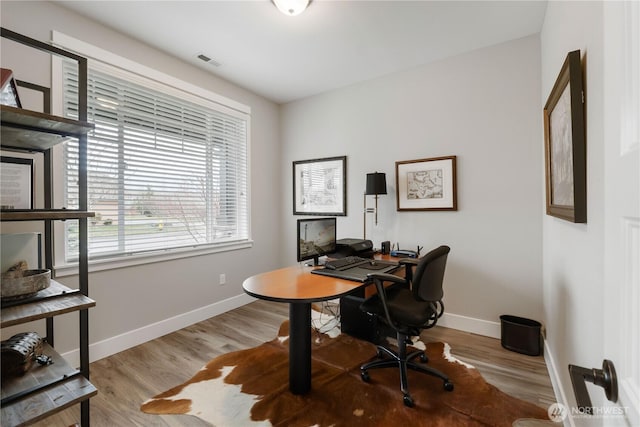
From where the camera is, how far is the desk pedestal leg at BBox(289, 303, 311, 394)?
1.87 meters

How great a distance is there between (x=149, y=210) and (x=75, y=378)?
71.9 inches

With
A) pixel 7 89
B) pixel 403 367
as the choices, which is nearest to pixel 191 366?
pixel 403 367

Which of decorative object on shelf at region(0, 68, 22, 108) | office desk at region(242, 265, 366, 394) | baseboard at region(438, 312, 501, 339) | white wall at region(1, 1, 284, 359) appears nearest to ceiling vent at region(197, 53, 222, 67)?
white wall at region(1, 1, 284, 359)

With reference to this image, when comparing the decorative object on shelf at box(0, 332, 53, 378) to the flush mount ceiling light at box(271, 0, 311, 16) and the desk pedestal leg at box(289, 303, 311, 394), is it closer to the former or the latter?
the desk pedestal leg at box(289, 303, 311, 394)

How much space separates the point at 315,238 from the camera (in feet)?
7.98

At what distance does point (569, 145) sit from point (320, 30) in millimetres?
2061

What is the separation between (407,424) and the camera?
1.62 meters

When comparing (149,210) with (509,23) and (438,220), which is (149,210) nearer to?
(438,220)

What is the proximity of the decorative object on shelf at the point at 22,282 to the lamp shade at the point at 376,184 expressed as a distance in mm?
2609

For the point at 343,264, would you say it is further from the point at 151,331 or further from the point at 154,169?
the point at 154,169

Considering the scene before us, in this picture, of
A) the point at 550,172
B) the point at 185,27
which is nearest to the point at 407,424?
the point at 550,172

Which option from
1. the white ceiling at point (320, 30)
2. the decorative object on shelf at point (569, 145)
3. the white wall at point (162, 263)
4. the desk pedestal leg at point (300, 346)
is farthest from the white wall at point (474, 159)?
the desk pedestal leg at point (300, 346)

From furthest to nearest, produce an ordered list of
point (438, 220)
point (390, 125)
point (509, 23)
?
point (390, 125)
point (438, 220)
point (509, 23)

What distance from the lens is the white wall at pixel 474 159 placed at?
2.58m
